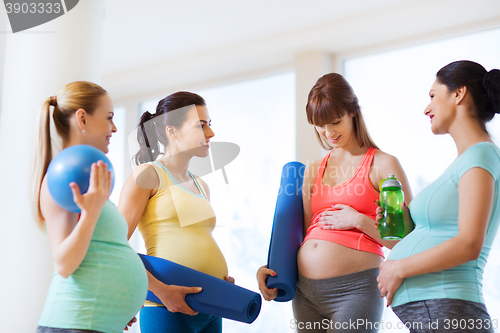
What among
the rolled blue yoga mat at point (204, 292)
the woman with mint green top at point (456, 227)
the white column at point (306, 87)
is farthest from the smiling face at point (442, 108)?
the white column at point (306, 87)

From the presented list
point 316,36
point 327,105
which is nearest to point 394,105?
point 316,36

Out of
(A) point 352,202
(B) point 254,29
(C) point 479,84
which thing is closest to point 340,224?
(A) point 352,202

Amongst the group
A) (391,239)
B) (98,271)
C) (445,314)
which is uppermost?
(391,239)

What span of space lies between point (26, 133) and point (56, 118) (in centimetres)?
113

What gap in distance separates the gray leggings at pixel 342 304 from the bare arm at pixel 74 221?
797 mm

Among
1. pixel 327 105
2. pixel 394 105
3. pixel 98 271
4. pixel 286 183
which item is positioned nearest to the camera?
pixel 98 271

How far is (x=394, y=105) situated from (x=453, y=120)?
72.9 inches

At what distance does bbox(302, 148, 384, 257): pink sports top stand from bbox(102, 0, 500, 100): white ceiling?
1.64 metres

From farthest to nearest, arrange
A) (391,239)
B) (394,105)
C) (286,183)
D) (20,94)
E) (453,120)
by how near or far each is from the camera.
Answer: (394,105) → (20,94) → (286,183) → (391,239) → (453,120)

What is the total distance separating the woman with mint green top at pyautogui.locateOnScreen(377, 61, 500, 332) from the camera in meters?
1.18

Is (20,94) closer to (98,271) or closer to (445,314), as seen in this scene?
(98,271)

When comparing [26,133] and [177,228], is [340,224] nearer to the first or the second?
[177,228]

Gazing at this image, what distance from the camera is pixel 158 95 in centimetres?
431

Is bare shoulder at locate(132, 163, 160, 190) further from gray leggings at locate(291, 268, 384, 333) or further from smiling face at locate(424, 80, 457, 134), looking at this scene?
smiling face at locate(424, 80, 457, 134)
